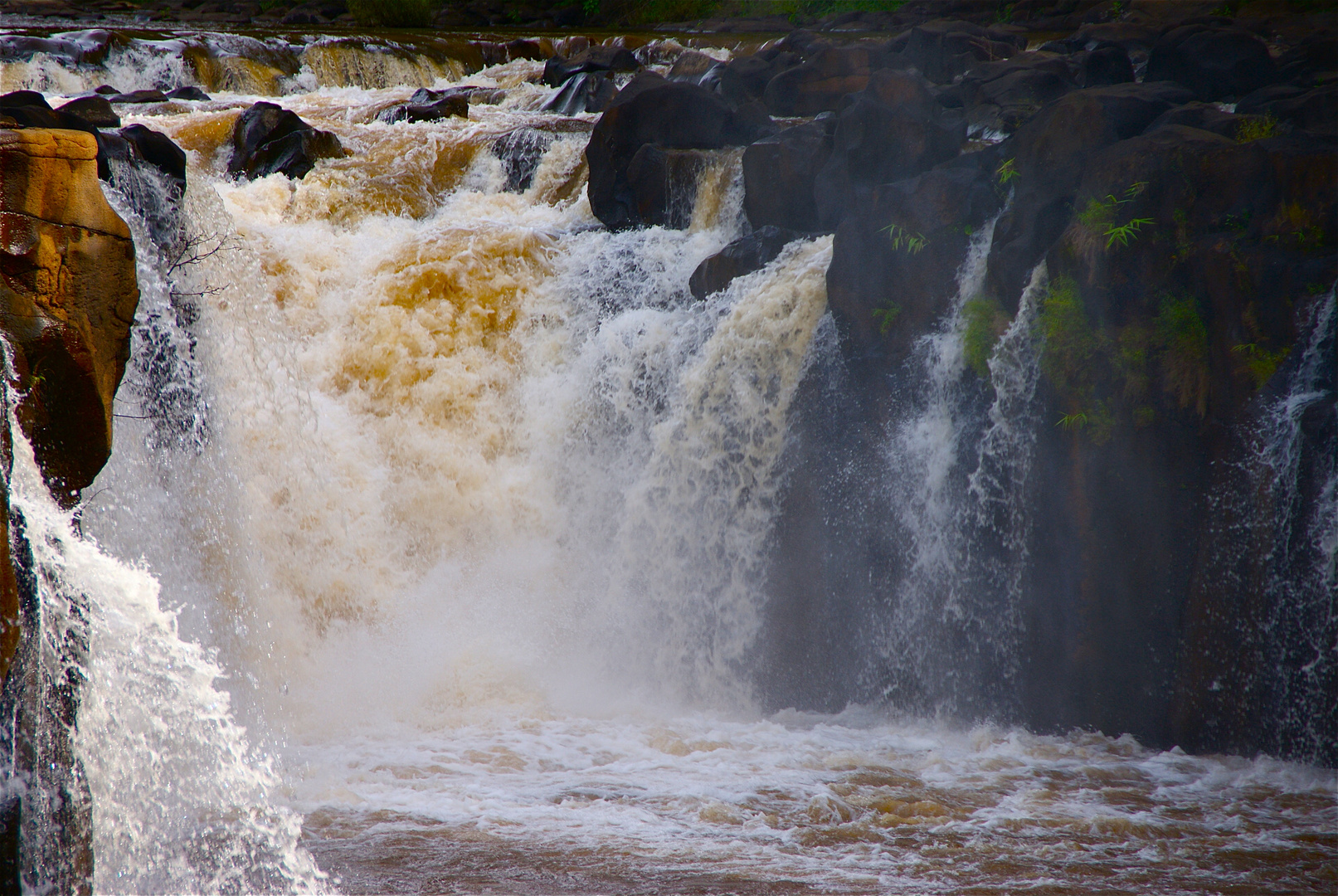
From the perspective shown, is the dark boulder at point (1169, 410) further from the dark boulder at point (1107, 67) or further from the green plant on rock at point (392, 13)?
the green plant on rock at point (392, 13)

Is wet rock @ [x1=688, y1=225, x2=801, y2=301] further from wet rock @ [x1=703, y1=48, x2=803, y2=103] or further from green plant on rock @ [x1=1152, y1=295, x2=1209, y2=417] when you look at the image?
wet rock @ [x1=703, y1=48, x2=803, y2=103]

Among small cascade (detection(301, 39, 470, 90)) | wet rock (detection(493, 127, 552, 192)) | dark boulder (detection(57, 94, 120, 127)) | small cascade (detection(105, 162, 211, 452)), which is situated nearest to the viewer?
small cascade (detection(105, 162, 211, 452))

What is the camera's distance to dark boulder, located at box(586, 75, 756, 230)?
9.91m

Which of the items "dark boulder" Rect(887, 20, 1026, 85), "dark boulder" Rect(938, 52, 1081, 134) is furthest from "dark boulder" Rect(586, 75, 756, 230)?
"dark boulder" Rect(887, 20, 1026, 85)

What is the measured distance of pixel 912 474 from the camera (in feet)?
24.3

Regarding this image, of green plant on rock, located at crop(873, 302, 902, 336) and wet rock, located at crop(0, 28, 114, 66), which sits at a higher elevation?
wet rock, located at crop(0, 28, 114, 66)

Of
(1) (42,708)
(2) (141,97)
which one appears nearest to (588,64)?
(2) (141,97)

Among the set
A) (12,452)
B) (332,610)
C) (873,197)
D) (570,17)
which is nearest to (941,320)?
(873,197)

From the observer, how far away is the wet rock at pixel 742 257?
27.8ft

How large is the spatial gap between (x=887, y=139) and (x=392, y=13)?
19.2m

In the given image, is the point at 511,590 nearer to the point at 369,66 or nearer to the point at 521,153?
the point at 521,153

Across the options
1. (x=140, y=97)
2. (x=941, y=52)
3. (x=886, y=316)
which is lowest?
(x=886, y=316)

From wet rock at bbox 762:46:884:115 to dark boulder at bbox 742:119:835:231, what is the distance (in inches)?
122

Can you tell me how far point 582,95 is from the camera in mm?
13531
